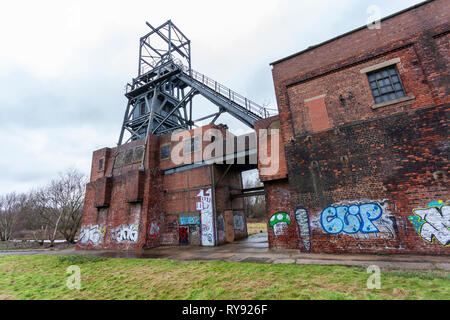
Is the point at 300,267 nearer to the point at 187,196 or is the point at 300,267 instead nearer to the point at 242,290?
the point at 242,290

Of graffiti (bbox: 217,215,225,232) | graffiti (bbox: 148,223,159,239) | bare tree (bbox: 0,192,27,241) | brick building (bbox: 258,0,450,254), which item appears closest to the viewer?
brick building (bbox: 258,0,450,254)

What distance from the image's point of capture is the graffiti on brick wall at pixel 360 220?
7.36 m

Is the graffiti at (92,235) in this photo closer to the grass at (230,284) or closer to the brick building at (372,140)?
the grass at (230,284)

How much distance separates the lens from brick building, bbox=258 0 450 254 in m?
7.11

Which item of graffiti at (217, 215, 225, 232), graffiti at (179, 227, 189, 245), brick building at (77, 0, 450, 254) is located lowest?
graffiti at (179, 227, 189, 245)

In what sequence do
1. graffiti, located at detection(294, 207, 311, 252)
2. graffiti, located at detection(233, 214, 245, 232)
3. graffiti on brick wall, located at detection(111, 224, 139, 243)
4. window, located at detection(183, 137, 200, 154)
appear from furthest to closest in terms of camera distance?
graffiti, located at detection(233, 214, 245, 232), window, located at detection(183, 137, 200, 154), graffiti on brick wall, located at detection(111, 224, 139, 243), graffiti, located at detection(294, 207, 311, 252)

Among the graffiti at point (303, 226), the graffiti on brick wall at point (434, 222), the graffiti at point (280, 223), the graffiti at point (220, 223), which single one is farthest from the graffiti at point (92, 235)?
the graffiti on brick wall at point (434, 222)

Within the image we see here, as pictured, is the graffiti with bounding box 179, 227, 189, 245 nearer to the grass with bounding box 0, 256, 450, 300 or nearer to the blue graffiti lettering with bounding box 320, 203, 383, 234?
the grass with bounding box 0, 256, 450, 300

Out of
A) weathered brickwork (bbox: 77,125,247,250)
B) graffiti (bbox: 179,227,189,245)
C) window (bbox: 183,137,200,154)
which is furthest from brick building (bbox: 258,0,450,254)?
window (bbox: 183,137,200,154)

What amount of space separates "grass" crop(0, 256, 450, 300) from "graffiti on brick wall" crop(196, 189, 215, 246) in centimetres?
579

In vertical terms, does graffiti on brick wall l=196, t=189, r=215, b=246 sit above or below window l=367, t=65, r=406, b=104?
below

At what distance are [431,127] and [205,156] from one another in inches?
447

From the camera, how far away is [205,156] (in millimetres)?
14305
